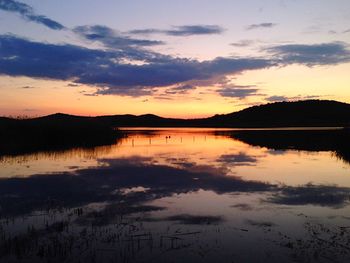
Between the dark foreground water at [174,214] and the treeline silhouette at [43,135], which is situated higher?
the treeline silhouette at [43,135]

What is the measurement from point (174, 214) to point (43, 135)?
2776cm

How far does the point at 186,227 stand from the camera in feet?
33.8

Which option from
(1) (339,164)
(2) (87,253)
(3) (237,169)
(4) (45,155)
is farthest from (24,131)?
(2) (87,253)

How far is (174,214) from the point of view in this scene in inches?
459

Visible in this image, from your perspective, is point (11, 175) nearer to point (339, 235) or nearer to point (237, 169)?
point (237, 169)

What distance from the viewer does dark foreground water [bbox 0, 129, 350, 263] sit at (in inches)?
332

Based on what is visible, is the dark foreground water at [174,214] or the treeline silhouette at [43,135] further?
the treeline silhouette at [43,135]

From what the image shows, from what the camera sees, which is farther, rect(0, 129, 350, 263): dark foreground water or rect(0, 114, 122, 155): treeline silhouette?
rect(0, 114, 122, 155): treeline silhouette

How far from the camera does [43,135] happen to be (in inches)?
1433

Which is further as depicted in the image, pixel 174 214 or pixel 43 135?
pixel 43 135

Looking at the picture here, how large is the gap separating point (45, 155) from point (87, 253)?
1949 centimetres

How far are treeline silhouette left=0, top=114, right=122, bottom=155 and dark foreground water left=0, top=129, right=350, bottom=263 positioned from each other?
33.5 feet

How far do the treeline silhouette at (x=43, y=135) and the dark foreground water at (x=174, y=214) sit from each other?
10.2 meters

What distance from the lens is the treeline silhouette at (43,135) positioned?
1231 inches
